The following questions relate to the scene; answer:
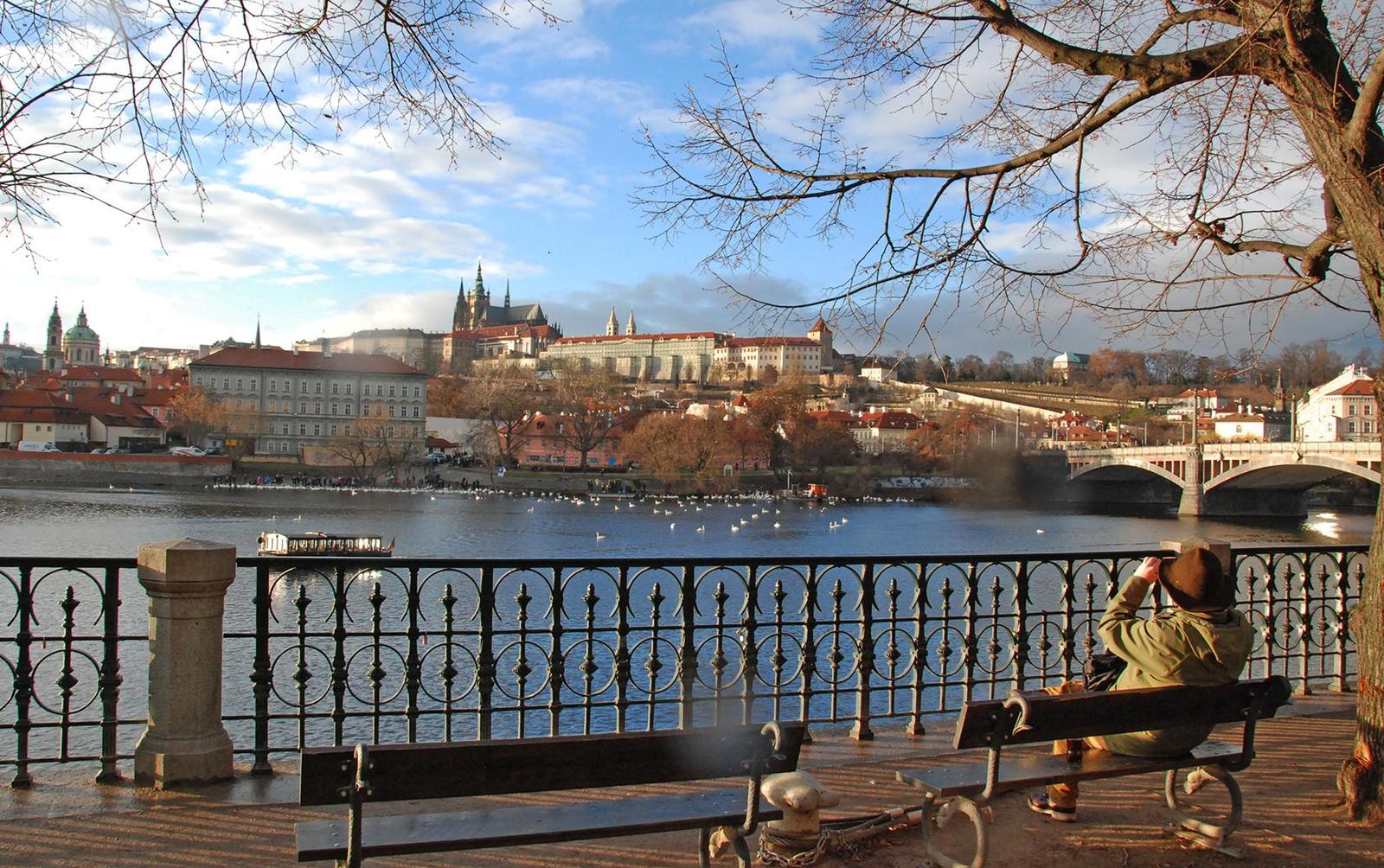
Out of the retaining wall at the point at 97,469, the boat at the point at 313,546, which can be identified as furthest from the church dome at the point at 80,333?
the boat at the point at 313,546

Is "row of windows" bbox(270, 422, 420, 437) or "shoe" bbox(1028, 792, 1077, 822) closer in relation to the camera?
"shoe" bbox(1028, 792, 1077, 822)

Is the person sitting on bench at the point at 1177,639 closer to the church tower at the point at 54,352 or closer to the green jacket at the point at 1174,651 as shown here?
the green jacket at the point at 1174,651

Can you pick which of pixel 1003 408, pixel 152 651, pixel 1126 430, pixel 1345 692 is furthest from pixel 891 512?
pixel 152 651

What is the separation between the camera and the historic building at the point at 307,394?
302 ft

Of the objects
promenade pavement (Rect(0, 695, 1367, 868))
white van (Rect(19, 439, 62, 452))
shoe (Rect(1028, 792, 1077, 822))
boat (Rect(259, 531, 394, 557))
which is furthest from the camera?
white van (Rect(19, 439, 62, 452))

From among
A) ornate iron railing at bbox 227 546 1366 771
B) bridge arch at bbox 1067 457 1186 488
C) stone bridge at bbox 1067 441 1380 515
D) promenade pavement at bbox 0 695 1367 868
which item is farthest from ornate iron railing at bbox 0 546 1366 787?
bridge arch at bbox 1067 457 1186 488

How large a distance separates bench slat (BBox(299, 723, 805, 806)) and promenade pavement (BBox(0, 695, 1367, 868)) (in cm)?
98

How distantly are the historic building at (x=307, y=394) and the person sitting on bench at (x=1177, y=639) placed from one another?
297 ft

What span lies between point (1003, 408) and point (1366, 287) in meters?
88.7

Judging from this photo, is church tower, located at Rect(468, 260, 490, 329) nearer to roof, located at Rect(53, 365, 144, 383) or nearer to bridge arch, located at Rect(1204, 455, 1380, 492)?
roof, located at Rect(53, 365, 144, 383)

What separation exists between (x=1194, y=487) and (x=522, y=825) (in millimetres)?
60419

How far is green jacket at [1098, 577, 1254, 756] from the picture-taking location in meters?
4.13

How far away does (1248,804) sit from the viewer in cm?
480

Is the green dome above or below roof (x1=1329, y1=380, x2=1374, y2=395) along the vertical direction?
above
